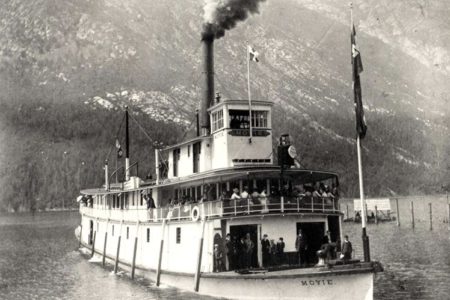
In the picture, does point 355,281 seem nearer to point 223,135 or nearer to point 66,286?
point 223,135

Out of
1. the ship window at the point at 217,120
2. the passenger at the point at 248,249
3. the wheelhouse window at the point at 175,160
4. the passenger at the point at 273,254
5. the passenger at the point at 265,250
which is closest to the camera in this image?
the passenger at the point at 248,249

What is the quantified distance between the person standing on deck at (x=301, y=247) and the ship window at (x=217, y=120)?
8.46 meters

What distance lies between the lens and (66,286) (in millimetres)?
40625

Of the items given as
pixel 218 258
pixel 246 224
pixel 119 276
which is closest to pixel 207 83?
pixel 246 224

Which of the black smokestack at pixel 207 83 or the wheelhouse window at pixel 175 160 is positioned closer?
the black smokestack at pixel 207 83

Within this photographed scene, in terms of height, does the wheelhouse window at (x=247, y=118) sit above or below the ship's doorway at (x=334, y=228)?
above

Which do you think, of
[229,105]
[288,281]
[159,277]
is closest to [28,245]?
[159,277]

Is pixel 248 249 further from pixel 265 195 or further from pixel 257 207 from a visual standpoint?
pixel 265 195

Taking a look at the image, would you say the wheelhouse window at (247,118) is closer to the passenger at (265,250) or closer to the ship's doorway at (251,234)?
the ship's doorway at (251,234)

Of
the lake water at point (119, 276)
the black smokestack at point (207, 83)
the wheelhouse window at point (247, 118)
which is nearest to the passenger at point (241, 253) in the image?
the lake water at point (119, 276)

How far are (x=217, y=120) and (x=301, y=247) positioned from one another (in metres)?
9.65

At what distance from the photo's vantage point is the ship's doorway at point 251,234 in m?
28.6

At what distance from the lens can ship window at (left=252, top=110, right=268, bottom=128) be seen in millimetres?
32875

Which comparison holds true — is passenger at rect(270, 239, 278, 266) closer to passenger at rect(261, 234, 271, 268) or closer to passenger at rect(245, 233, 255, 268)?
passenger at rect(261, 234, 271, 268)
